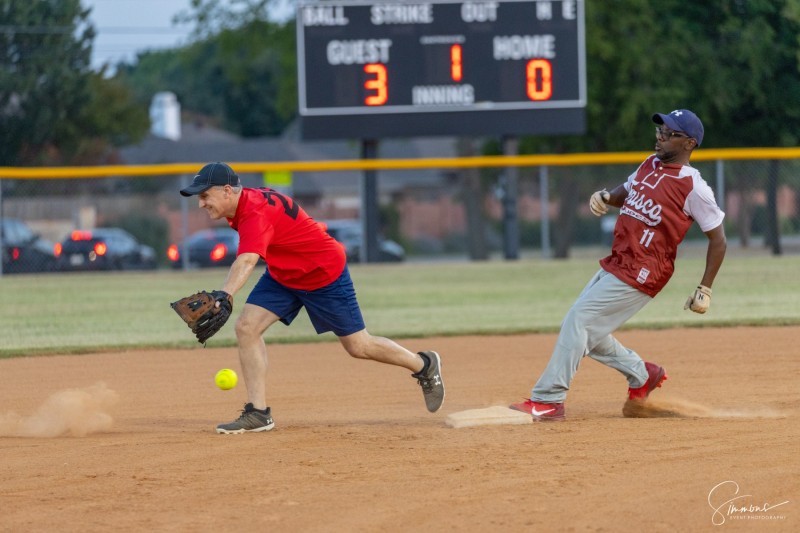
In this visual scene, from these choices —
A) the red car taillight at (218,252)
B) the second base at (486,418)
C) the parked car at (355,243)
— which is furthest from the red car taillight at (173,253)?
the second base at (486,418)

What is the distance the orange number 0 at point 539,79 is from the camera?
19.1m

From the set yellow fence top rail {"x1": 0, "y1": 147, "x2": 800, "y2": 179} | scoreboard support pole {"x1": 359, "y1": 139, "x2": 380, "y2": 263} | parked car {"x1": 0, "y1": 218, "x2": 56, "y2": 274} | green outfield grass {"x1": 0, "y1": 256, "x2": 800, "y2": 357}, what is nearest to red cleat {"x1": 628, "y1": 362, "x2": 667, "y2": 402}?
A: green outfield grass {"x1": 0, "y1": 256, "x2": 800, "y2": 357}

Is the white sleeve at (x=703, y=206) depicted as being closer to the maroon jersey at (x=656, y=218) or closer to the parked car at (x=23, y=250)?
the maroon jersey at (x=656, y=218)

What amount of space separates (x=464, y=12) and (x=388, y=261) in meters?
4.88

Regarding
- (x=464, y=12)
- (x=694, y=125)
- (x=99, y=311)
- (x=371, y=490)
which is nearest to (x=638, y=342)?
(x=694, y=125)

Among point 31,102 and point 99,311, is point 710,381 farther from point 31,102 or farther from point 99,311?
point 31,102

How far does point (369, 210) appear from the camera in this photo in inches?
794

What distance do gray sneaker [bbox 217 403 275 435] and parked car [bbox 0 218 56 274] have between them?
14456 millimetres

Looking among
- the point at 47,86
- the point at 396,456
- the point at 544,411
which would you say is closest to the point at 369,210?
the point at 544,411

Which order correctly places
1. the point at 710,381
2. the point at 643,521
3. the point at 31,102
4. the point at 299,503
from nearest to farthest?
the point at 643,521 < the point at 299,503 < the point at 710,381 < the point at 31,102

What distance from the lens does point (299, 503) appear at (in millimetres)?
4602

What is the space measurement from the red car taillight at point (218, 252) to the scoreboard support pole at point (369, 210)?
276cm

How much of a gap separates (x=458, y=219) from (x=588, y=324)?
16.1 m

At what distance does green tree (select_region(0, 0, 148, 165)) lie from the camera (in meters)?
32.0
